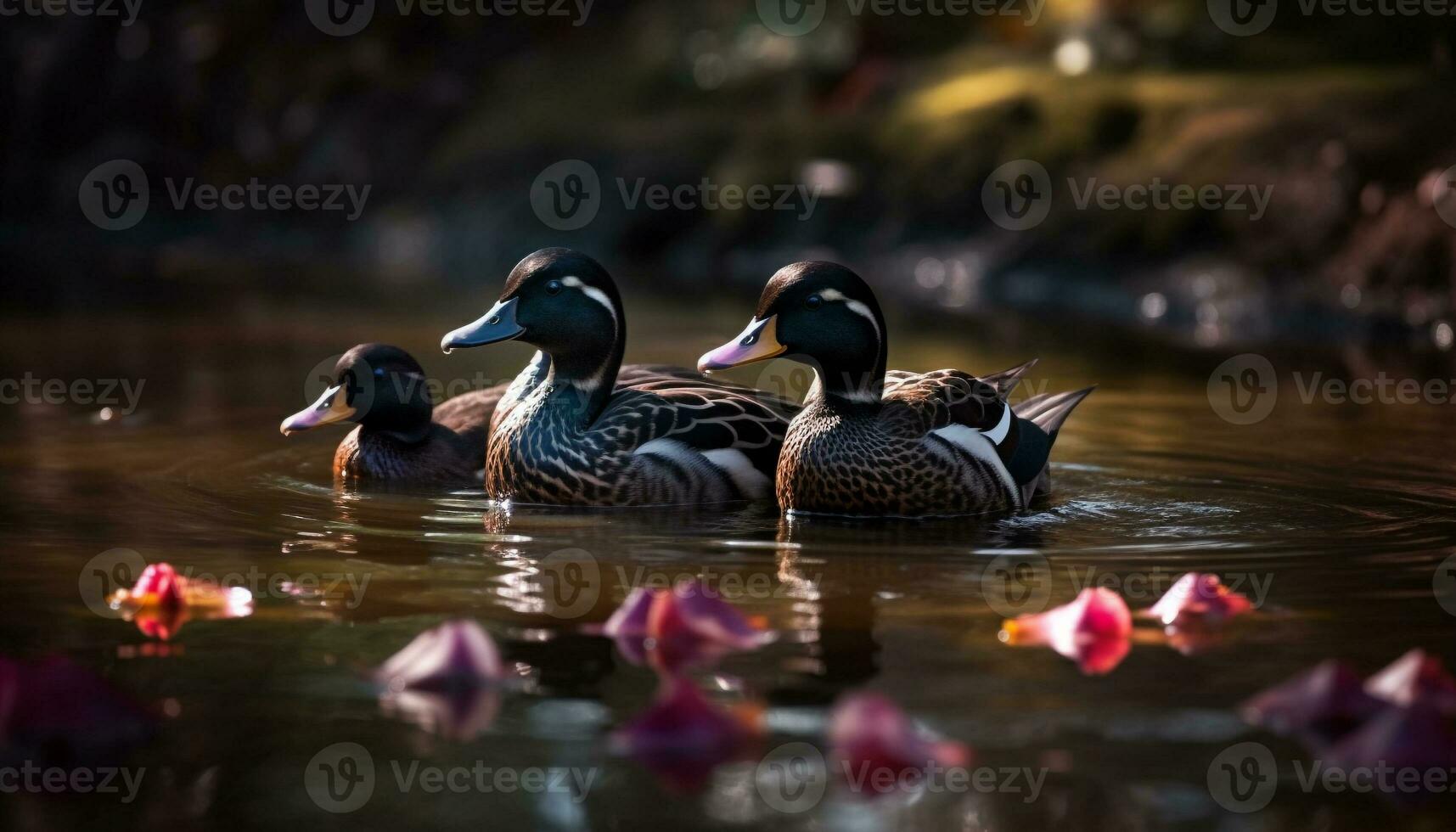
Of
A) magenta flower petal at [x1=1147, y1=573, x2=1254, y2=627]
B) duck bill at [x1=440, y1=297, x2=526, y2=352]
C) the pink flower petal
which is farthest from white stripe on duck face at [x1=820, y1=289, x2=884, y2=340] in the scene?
the pink flower petal

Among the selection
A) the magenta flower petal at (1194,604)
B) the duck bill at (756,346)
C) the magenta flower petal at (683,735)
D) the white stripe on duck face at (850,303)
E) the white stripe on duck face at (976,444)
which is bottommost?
the magenta flower petal at (683,735)

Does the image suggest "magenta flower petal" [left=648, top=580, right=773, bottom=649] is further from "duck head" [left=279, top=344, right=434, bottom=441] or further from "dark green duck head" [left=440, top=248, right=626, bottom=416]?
"duck head" [left=279, top=344, right=434, bottom=441]

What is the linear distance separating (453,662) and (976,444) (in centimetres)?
378

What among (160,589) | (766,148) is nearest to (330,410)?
(160,589)

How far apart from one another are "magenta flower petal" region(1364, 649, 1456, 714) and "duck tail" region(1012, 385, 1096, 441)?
4168 millimetres

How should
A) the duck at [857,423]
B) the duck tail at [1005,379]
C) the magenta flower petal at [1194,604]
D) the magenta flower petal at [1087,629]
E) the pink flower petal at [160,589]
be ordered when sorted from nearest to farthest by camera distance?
the magenta flower petal at [1087,629] → the magenta flower petal at [1194,604] → the pink flower petal at [160,589] → the duck at [857,423] → the duck tail at [1005,379]

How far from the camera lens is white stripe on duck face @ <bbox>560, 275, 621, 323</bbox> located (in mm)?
8789

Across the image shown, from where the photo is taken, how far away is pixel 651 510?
28.1 feet

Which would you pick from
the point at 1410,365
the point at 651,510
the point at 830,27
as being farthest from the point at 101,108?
the point at 651,510

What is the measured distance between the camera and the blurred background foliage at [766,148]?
60.3ft

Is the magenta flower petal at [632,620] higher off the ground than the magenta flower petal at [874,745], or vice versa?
the magenta flower petal at [632,620]

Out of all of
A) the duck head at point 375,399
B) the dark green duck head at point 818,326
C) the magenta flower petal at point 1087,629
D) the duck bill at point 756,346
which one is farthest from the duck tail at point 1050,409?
the magenta flower petal at point 1087,629

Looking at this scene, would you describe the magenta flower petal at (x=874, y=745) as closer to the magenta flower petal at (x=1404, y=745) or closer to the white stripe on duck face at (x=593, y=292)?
the magenta flower petal at (x=1404, y=745)

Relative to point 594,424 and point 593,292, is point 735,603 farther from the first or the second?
point 593,292
